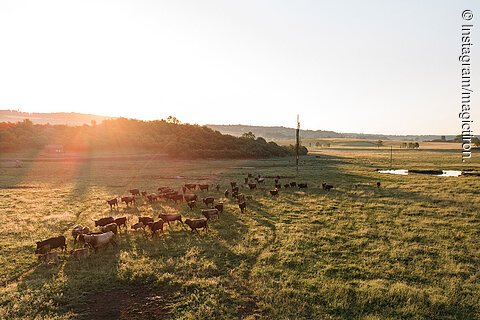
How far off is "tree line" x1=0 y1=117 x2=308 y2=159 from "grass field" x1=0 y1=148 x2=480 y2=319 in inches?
2619

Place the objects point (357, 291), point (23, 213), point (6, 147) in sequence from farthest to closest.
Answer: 1. point (6, 147)
2. point (23, 213)
3. point (357, 291)

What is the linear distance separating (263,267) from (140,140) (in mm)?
92680

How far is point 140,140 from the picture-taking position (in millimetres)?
101625

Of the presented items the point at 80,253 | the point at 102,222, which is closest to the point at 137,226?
the point at 102,222

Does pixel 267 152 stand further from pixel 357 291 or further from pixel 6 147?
pixel 357 291

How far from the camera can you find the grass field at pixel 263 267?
479 inches

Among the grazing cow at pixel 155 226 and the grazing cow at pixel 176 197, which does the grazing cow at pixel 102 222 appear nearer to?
the grazing cow at pixel 155 226

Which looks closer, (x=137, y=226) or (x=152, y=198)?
(x=137, y=226)

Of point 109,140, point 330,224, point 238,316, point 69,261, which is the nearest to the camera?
point 238,316

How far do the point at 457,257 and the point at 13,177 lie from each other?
5669 centimetres

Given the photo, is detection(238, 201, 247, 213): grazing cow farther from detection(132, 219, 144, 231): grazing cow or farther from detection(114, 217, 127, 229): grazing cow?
detection(114, 217, 127, 229): grazing cow

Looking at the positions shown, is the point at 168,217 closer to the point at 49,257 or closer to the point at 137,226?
the point at 137,226

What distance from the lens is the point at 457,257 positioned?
1662 centimetres

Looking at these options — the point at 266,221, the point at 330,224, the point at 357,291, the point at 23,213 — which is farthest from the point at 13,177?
the point at 357,291
